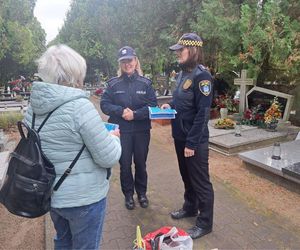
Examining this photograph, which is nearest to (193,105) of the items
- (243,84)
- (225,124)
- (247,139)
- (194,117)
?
(194,117)

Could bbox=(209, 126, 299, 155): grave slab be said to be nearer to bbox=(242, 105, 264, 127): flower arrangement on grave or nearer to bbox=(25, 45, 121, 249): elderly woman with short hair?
bbox=(242, 105, 264, 127): flower arrangement on grave

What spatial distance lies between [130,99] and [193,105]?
89cm

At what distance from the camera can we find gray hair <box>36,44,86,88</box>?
1709 mm

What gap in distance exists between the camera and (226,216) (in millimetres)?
3631

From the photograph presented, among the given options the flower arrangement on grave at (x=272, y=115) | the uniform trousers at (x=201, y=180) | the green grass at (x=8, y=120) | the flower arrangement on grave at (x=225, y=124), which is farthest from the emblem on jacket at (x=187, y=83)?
the green grass at (x=8, y=120)

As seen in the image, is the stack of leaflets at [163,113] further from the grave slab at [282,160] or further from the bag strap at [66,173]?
the grave slab at [282,160]

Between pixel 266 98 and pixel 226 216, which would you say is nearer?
pixel 226 216

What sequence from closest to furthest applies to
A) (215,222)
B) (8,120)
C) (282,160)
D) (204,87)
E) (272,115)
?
(204,87), (215,222), (282,160), (272,115), (8,120)

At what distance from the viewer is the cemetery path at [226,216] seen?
3137 mm

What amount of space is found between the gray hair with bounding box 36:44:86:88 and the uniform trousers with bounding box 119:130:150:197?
187 cm

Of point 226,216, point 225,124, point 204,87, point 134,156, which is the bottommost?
point 226,216

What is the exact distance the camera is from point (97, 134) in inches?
68.5

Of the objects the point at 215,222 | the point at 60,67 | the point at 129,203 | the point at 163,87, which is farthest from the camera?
the point at 163,87

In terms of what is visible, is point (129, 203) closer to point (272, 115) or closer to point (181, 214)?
point (181, 214)
